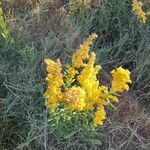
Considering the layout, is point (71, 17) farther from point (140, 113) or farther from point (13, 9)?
point (140, 113)

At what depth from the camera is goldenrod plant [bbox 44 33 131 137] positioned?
187 cm

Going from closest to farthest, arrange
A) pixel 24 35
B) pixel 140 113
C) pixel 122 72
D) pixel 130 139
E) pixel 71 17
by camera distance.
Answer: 1. pixel 122 72
2. pixel 130 139
3. pixel 140 113
4. pixel 24 35
5. pixel 71 17

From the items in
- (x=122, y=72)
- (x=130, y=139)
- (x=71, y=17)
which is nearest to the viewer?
(x=122, y=72)

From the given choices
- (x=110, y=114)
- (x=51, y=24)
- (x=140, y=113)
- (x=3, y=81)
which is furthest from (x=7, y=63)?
(x=140, y=113)

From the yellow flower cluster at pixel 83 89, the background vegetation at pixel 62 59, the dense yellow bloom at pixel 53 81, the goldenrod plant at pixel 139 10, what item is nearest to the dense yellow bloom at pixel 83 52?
the yellow flower cluster at pixel 83 89

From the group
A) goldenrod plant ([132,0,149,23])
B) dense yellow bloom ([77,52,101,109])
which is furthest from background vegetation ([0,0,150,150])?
dense yellow bloom ([77,52,101,109])

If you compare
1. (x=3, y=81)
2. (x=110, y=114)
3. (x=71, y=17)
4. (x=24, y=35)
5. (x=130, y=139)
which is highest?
(x=71, y=17)

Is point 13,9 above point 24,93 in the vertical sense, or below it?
above

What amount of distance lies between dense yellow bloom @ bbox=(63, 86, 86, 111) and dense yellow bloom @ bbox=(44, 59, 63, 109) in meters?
0.06

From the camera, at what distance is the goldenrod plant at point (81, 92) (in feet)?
6.15

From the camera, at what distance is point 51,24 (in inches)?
105

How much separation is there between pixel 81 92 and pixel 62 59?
617 mm

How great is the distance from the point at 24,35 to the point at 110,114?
72 cm

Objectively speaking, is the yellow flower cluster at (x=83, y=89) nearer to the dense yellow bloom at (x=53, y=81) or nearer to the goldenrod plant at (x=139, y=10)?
the dense yellow bloom at (x=53, y=81)
